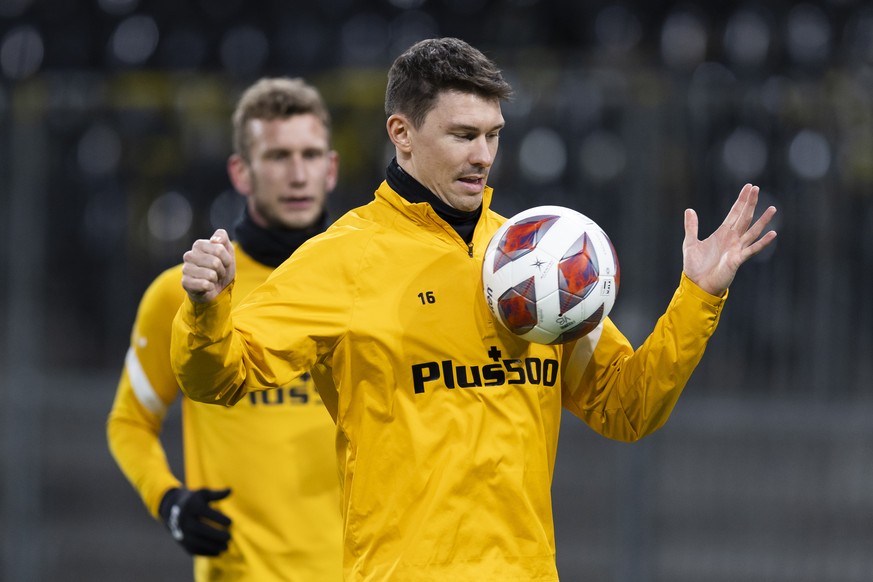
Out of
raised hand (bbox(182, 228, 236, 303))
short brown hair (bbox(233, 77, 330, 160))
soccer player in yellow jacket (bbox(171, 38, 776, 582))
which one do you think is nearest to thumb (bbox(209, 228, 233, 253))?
raised hand (bbox(182, 228, 236, 303))

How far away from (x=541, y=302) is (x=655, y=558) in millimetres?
4057

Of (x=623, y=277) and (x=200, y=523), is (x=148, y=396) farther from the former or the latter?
(x=623, y=277)

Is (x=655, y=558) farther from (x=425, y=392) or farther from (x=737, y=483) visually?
(x=425, y=392)

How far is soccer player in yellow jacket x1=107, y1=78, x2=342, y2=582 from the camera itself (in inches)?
161


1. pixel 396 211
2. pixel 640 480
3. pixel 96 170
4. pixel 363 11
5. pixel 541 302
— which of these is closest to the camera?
pixel 541 302

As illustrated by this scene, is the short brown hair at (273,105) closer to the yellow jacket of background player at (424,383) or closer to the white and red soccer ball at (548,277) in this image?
the yellow jacket of background player at (424,383)

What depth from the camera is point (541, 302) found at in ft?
9.73

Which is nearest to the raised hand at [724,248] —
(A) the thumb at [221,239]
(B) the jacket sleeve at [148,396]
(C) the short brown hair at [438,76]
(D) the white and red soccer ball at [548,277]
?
(D) the white and red soccer ball at [548,277]

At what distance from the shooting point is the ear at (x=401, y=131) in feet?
10.4

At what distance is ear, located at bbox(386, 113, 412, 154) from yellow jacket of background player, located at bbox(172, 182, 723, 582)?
0.16 meters

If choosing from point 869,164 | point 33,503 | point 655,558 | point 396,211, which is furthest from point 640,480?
point 396,211

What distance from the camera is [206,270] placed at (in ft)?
8.94

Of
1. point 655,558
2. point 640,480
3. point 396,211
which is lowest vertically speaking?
point 655,558

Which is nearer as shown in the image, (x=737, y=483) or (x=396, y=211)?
(x=396, y=211)
